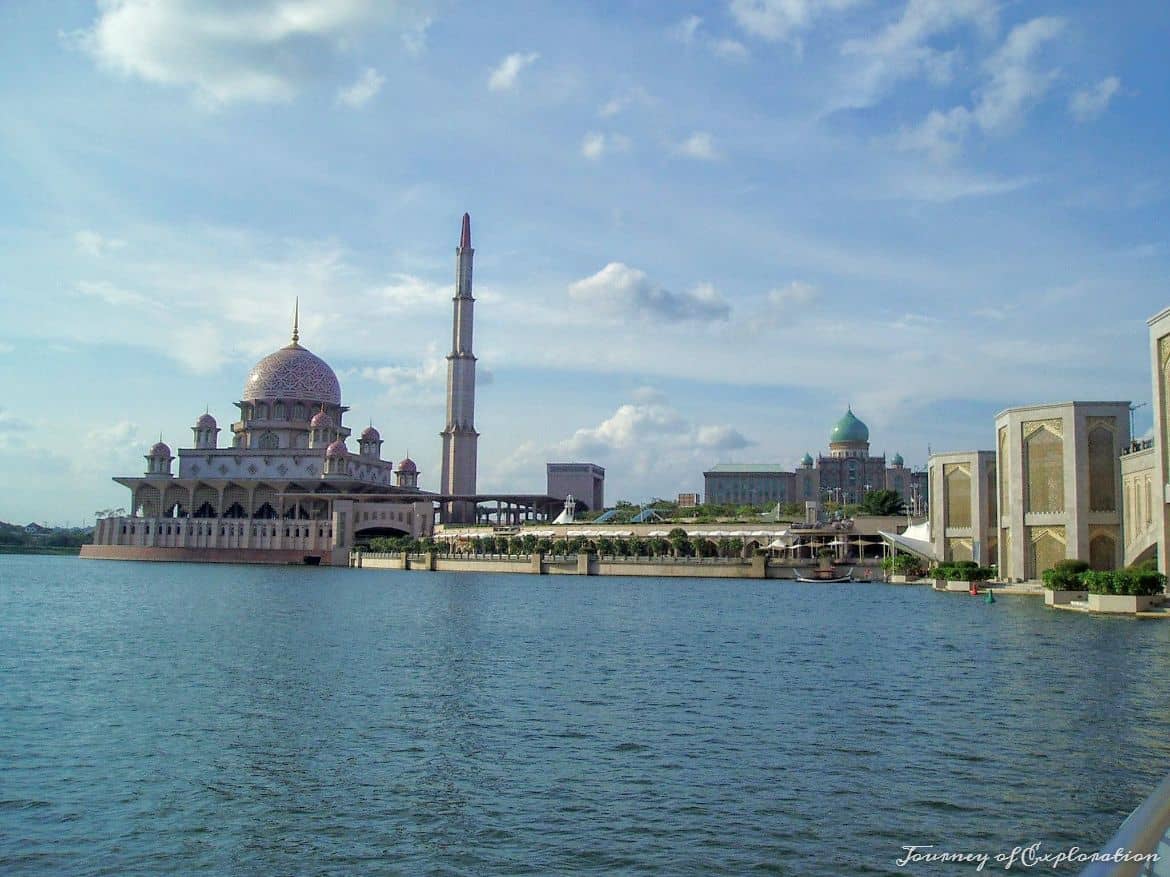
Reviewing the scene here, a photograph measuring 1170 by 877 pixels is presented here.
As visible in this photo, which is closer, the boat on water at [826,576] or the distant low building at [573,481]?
the boat on water at [826,576]

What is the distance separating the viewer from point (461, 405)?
→ 375 feet

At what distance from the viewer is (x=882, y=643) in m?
32.4

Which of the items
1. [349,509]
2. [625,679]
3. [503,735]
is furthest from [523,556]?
[503,735]

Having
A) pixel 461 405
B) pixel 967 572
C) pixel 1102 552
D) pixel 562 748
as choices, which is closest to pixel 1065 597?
pixel 1102 552

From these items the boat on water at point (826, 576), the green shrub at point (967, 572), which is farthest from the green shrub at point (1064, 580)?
the boat on water at point (826, 576)

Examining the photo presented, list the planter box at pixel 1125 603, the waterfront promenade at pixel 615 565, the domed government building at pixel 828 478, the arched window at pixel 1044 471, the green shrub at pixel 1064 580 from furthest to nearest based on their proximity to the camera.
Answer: the domed government building at pixel 828 478
the waterfront promenade at pixel 615 565
the arched window at pixel 1044 471
the green shrub at pixel 1064 580
the planter box at pixel 1125 603

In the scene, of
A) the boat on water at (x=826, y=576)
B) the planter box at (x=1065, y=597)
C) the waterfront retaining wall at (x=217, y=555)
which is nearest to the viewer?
the planter box at (x=1065, y=597)

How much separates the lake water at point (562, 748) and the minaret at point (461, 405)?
261 ft

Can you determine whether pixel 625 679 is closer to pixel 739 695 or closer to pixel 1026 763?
pixel 739 695

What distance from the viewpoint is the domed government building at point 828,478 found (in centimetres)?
15825

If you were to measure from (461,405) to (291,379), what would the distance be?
20.4 meters

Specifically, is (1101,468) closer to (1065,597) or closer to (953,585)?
(1065,597)

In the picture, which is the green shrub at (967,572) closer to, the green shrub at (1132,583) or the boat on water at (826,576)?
the boat on water at (826,576)

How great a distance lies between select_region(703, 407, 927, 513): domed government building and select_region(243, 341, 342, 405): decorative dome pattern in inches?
2472
